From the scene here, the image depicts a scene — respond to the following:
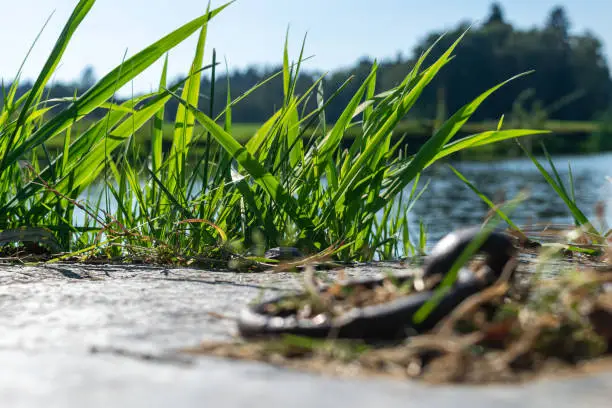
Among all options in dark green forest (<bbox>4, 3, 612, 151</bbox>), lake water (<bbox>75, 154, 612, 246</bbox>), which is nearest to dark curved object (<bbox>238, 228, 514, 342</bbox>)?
lake water (<bbox>75, 154, 612, 246</bbox>)

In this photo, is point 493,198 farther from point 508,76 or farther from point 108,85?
point 508,76

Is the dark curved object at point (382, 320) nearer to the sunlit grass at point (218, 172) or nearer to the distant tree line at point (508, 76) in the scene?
the sunlit grass at point (218, 172)

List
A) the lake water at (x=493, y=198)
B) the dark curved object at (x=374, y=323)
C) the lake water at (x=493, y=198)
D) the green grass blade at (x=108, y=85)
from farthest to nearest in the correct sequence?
the lake water at (x=493, y=198) < the lake water at (x=493, y=198) < the green grass blade at (x=108, y=85) < the dark curved object at (x=374, y=323)

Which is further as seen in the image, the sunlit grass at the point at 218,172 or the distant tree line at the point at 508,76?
the distant tree line at the point at 508,76

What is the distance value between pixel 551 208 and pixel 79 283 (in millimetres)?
18445

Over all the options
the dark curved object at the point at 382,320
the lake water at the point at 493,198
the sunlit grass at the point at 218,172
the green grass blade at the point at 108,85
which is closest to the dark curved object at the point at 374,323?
the dark curved object at the point at 382,320

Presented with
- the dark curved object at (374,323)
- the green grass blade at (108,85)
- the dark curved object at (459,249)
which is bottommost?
the dark curved object at (374,323)

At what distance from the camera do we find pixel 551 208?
732 inches

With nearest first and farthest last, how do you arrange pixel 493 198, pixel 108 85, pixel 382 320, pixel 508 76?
pixel 382 320 < pixel 108 85 < pixel 493 198 < pixel 508 76

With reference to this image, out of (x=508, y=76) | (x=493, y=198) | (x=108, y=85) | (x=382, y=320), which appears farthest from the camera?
(x=508, y=76)

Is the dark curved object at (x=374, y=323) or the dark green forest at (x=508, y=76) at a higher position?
the dark green forest at (x=508, y=76)

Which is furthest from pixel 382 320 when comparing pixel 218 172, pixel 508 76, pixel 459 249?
pixel 508 76

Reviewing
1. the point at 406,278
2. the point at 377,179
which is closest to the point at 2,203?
the point at 377,179

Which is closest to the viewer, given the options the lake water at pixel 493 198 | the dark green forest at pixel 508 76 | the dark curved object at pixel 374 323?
the dark curved object at pixel 374 323
